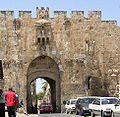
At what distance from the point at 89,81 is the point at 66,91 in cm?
250

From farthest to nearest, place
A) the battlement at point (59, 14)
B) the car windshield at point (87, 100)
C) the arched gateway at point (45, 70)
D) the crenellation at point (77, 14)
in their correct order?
the arched gateway at point (45, 70), the crenellation at point (77, 14), the battlement at point (59, 14), the car windshield at point (87, 100)

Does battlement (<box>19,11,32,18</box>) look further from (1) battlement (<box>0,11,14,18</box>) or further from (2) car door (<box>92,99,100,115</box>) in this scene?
(2) car door (<box>92,99,100,115</box>)

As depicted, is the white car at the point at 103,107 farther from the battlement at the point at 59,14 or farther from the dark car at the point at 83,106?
the battlement at the point at 59,14

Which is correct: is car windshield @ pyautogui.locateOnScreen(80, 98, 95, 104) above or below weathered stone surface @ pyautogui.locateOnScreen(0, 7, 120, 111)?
below

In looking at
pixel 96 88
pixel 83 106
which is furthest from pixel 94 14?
pixel 83 106

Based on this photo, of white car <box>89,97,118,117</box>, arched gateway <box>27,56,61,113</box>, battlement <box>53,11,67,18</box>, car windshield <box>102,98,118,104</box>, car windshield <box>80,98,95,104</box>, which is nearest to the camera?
white car <box>89,97,118,117</box>

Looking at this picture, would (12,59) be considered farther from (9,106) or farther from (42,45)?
(9,106)

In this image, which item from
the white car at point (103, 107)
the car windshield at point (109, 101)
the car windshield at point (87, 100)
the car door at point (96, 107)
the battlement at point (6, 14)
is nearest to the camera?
the white car at point (103, 107)

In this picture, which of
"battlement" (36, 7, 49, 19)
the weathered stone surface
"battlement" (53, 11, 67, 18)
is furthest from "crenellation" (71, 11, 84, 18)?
"battlement" (36, 7, 49, 19)

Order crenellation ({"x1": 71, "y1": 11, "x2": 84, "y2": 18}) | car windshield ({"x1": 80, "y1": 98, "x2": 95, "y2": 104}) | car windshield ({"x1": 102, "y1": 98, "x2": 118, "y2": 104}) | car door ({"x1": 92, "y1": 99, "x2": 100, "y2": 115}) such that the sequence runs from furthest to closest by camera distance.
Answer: crenellation ({"x1": 71, "y1": 11, "x2": 84, "y2": 18}) < car windshield ({"x1": 80, "y1": 98, "x2": 95, "y2": 104}) < car windshield ({"x1": 102, "y1": 98, "x2": 118, "y2": 104}) < car door ({"x1": 92, "y1": 99, "x2": 100, "y2": 115})

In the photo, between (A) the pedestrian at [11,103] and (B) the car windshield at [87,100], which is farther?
(B) the car windshield at [87,100]

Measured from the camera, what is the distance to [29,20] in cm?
3497

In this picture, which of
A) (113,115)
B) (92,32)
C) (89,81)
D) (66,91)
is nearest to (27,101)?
(66,91)

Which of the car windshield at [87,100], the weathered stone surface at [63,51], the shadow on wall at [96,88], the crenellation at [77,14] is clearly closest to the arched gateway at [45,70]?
the weathered stone surface at [63,51]
